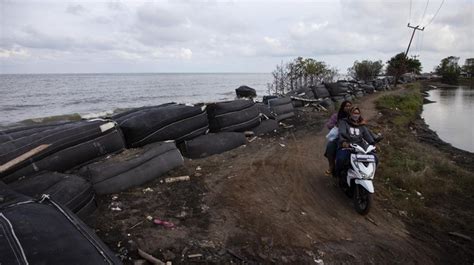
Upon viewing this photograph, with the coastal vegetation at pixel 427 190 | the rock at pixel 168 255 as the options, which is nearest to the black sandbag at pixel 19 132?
the rock at pixel 168 255

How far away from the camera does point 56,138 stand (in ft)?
14.1

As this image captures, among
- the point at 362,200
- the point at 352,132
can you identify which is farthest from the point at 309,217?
the point at 352,132

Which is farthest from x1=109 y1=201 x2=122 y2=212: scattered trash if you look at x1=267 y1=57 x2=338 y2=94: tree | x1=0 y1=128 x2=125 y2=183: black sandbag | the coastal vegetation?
x1=267 y1=57 x2=338 y2=94: tree

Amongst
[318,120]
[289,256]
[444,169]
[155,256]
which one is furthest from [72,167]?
[318,120]

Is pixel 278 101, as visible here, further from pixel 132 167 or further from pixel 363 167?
pixel 132 167

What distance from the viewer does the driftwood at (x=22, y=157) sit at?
3596mm

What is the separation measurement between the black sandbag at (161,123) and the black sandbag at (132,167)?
0.24m

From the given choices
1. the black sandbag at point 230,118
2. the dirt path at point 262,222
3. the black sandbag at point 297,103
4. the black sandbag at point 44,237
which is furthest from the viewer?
the black sandbag at point 297,103

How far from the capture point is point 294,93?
44.9ft

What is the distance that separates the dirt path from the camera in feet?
10.5

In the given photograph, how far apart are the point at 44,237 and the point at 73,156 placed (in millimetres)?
2504

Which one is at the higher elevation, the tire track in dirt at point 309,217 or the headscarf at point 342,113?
the headscarf at point 342,113

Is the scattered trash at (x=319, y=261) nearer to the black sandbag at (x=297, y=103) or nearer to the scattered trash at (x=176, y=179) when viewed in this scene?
the scattered trash at (x=176, y=179)

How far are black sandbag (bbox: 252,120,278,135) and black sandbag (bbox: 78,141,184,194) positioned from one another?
3.13 metres
